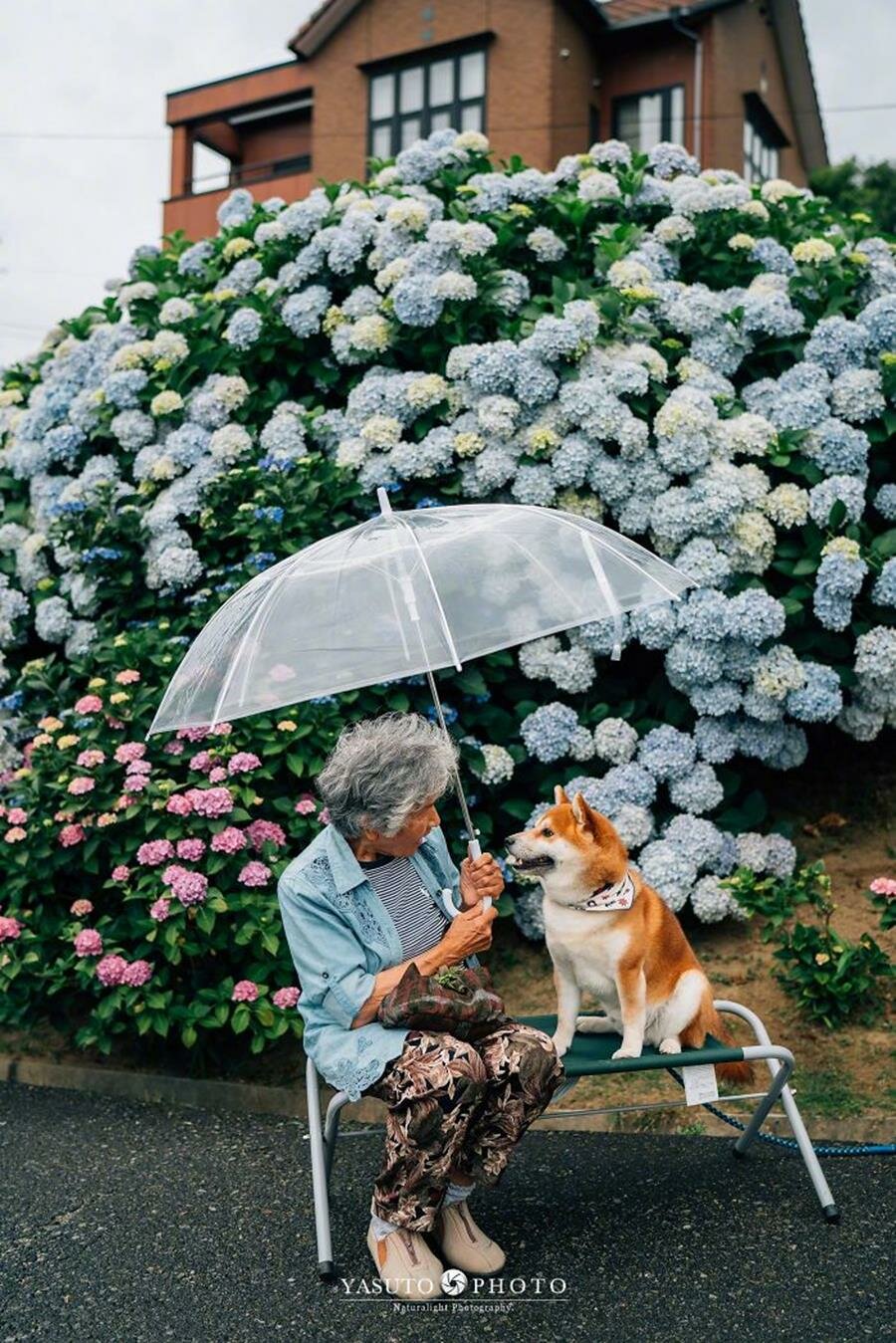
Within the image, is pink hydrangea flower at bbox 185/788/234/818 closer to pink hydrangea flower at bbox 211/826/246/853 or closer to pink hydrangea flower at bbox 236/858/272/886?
pink hydrangea flower at bbox 211/826/246/853

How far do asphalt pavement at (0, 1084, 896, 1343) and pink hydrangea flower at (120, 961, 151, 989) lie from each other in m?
0.45

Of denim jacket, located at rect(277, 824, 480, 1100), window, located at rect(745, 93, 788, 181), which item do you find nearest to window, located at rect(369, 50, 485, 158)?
window, located at rect(745, 93, 788, 181)

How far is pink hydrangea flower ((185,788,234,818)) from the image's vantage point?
4.15 m

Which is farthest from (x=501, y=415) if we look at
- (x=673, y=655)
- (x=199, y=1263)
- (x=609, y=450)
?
(x=199, y=1263)

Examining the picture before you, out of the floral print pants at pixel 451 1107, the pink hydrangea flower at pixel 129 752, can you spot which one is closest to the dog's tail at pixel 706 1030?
the floral print pants at pixel 451 1107

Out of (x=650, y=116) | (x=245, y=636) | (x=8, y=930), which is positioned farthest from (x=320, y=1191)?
(x=650, y=116)

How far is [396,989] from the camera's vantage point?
270cm

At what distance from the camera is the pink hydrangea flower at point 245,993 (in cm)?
402

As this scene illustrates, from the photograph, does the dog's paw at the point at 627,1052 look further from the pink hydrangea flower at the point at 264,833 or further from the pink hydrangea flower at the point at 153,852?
the pink hydrangea flower at the point at 153,852

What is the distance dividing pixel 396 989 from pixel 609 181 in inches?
158

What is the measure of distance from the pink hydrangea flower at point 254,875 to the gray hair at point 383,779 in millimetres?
1312

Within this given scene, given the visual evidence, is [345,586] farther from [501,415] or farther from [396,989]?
[501,415]

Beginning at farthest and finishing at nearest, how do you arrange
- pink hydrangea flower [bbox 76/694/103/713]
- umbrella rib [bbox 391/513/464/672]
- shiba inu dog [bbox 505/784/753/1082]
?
pink hydrangea flower [bbox 76/694/103/713] → shiba inu dog [bbox 505/784/753/1082] → umbrella rib [bbox 391/513/464/672]

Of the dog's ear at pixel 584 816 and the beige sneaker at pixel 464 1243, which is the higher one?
the dog's ear at pixel 584 816
